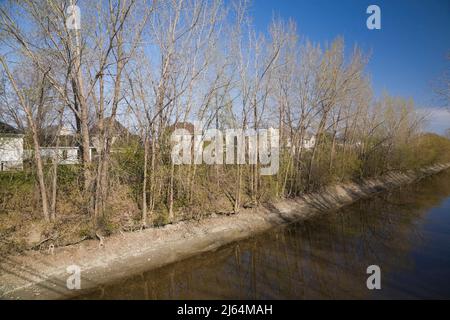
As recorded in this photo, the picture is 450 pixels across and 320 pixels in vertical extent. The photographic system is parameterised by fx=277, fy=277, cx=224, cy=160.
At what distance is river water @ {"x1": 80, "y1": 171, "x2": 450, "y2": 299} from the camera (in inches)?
216

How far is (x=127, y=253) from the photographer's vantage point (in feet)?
23.2

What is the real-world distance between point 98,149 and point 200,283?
14.4ft

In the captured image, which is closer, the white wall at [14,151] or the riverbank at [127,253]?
the riverbank at [127,253]

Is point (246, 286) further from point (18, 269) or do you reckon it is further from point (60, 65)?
point (60, 65)

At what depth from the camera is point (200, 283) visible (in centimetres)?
593
